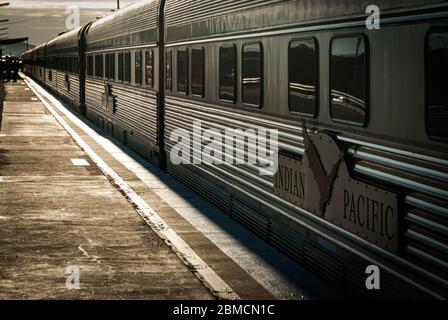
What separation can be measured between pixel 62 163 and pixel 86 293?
11202 mm

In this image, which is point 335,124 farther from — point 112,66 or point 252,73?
point 112,66

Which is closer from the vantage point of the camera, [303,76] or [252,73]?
[303,76]

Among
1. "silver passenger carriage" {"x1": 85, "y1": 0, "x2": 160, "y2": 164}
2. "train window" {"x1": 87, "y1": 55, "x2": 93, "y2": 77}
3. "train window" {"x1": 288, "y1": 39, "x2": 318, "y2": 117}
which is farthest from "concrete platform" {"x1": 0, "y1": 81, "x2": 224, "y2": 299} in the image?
"train window" {"x1": 87, "y1": 55, "x2": 93, "y2": 77}

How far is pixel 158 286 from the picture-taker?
8148mm

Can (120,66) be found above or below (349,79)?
above

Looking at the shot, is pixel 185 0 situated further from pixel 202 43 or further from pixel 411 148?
pixel 411 148

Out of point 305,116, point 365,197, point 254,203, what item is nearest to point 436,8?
point 365,197

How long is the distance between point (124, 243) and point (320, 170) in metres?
3.11

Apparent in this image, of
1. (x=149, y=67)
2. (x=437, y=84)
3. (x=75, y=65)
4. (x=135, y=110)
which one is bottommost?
(x=135, y=110)

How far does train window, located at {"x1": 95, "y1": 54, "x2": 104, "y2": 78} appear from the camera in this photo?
1038 inches

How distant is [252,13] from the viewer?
10.0m

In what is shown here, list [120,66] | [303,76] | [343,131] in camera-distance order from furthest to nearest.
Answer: [120,66], [303,76], [343,131]

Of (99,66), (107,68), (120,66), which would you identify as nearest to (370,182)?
(120,66)

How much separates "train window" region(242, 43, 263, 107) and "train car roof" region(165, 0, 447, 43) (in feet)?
0.78
